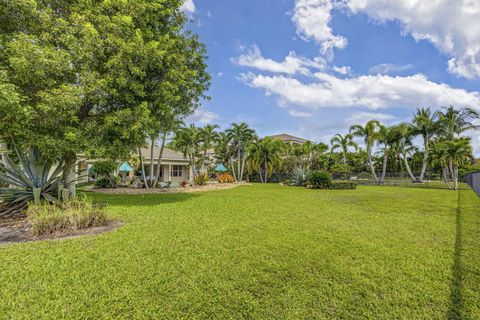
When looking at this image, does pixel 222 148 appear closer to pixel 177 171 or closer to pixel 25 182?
pixel 177 171

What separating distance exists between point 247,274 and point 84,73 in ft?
28.6

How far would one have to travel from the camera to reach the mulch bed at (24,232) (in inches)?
215

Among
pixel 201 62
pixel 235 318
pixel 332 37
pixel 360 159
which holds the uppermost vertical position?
pixel 332 37

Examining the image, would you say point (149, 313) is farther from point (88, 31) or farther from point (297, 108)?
point (297, 108)

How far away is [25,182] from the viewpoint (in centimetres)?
796

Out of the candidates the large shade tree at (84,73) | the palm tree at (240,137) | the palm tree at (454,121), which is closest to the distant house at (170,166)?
the palm tree at (240,137)

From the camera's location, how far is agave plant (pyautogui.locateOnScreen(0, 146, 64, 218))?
7.77 m

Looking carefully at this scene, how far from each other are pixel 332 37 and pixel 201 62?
8.98 metres

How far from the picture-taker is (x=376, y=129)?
95.8 ft

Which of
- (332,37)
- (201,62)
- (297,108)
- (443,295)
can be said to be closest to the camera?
(443,295)

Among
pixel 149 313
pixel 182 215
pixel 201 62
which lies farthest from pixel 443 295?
pixel 201 62

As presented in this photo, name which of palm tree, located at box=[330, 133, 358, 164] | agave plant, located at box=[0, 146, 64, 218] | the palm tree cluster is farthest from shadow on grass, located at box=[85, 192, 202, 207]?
palm tree, located at box=[330, 133, 358, 164]

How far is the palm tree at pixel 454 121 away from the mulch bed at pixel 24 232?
122 ft

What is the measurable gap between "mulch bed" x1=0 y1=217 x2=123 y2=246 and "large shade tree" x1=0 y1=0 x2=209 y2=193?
2552mm
